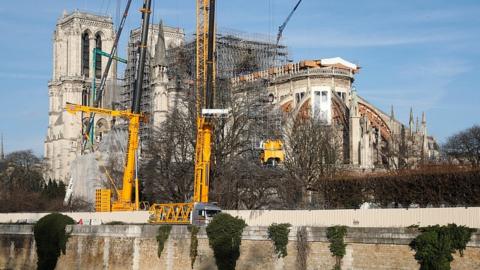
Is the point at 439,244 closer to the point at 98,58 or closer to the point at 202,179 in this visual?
the point at 202,179

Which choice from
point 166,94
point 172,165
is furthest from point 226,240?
point 166,94

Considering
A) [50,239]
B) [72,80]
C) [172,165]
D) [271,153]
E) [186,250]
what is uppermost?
[72,80]

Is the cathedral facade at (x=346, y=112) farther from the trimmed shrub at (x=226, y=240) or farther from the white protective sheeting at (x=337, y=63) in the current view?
the trimmed shrub at (x=226, y=240)

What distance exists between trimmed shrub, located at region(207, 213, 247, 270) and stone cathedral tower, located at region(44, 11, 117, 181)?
71.0 m

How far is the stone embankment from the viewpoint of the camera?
81.0 feet

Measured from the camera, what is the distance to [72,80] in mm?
103625

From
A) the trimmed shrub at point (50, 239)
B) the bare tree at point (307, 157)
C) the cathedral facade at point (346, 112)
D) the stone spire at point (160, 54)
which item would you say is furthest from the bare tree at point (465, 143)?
the trimmed shrub at point (50, 239)

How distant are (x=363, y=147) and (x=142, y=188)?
17.6m

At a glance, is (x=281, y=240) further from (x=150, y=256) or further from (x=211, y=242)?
(x=150, y=256)

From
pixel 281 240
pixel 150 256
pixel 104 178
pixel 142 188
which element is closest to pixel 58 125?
pixel 104 178

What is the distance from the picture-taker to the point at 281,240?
28219 millimetres

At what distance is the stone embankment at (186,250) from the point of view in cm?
2470

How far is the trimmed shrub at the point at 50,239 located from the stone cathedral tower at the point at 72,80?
190 ft

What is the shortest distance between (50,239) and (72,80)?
64286mm
